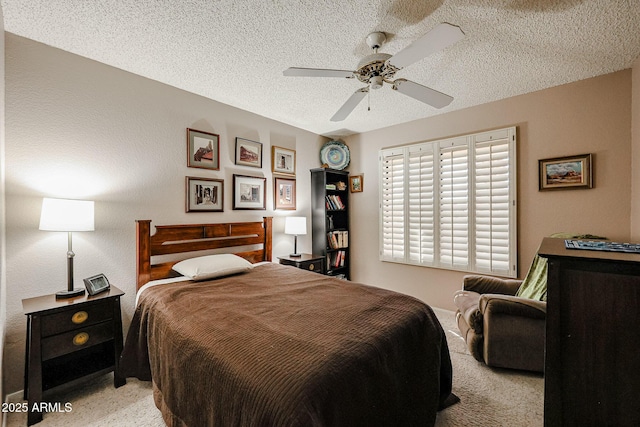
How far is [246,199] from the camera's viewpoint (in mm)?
3363

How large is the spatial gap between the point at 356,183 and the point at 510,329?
281 cm

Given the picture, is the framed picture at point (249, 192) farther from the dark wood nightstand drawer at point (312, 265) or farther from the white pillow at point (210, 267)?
the dark wood nightstand drawer at point (312, 265)

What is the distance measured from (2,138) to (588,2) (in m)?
3.93

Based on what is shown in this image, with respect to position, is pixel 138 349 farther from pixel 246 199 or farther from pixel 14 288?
pixel 246 199

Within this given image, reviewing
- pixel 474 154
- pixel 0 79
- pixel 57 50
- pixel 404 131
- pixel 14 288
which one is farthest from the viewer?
pixel 404 131

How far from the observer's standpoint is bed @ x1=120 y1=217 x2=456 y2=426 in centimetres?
102

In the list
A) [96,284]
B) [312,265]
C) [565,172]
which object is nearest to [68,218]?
[96,284]

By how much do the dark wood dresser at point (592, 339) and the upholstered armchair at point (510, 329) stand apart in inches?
42.6

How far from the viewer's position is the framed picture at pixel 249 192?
3.25 meters

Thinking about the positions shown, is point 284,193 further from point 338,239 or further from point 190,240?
point 190,240

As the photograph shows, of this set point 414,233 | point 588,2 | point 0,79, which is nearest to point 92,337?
point 0,79

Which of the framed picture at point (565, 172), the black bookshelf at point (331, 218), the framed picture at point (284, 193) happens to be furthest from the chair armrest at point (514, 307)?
the framed picture at point (284, 193)

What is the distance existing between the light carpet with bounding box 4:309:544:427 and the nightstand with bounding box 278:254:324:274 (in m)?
1.83

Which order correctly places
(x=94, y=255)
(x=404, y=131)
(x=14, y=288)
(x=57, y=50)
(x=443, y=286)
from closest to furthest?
(x=14, y=288) → (x=57, y=50) → (x=94, y=255) → (x=443, y=286) → (x=404, y=131)
